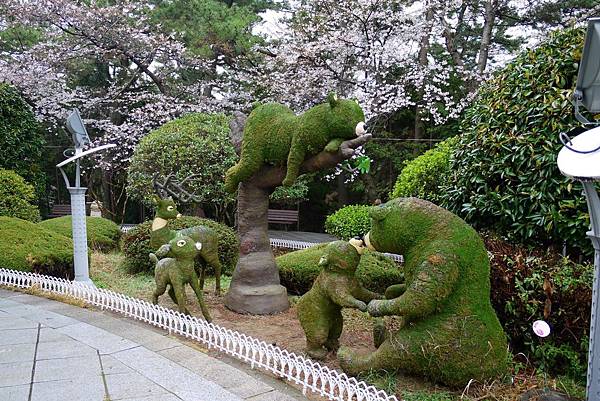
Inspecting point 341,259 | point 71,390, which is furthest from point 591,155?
point 71,390

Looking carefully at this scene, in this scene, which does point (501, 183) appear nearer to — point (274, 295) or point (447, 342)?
point (447, 342)

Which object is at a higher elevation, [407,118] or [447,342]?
[407,118]

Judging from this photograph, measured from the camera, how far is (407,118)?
45.0 ft

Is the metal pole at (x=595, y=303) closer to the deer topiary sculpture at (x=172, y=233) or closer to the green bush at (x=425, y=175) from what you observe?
the deer topiary sculpture at (x=172, y=233)

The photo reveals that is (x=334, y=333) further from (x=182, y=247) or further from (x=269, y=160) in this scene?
(x=269, y=160)

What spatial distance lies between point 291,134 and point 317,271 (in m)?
2.11

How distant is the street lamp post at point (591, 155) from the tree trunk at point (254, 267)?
3.46 metres

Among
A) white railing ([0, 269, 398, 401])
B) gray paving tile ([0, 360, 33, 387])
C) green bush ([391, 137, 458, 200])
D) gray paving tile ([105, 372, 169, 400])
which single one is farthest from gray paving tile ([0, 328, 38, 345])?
green bush ([391, 137, 458, 200])

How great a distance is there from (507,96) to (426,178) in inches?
124

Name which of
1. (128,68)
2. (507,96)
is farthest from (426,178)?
(128,68)

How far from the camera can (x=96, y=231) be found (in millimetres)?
9703

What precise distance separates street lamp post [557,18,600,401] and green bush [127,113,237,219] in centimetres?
695

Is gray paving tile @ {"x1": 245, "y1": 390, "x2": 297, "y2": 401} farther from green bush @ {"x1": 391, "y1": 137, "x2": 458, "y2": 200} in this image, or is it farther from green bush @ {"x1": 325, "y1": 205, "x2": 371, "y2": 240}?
green bush @ {"x1": 325, "y1": 205, "x2": 371, "y2": 240}

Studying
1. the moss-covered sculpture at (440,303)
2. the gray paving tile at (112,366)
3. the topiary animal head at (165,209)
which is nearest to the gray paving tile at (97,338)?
the gray paving tile at (112,366)
